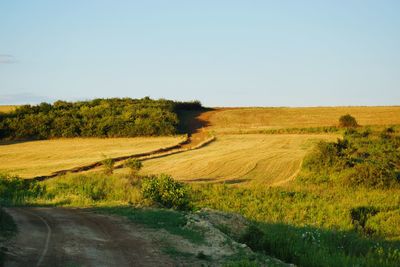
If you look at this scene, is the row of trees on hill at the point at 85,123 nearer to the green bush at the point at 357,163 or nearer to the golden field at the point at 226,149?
the golden field at the point at 226,149

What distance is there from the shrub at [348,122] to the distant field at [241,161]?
6985 millimetres

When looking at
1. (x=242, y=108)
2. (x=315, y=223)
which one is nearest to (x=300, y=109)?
(x=242, y=108)

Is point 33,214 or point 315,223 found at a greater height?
point 33,214

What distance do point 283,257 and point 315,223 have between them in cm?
1136

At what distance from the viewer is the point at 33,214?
20.2 meters

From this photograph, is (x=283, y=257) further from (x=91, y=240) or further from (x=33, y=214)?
(x=33, y=214)

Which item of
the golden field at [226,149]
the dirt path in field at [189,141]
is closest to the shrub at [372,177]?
the golden field at [226,149]

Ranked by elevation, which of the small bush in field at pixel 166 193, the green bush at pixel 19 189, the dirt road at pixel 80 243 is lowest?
the green bush at pixel 19 189

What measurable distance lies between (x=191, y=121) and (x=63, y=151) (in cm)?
1854

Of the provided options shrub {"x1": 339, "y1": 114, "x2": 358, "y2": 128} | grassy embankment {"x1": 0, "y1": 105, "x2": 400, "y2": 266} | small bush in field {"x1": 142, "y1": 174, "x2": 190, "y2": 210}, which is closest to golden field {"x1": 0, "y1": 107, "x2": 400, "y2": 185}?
shrub {"x1": 339, "y1": 114, "x2": 358, "y2": 128}

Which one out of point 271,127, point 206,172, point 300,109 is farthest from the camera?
point 300,109

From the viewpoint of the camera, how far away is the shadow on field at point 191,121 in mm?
65619

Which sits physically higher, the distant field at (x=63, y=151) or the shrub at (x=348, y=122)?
the shrub at (x=348, y=122)

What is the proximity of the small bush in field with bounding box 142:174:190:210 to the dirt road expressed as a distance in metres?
6.02
